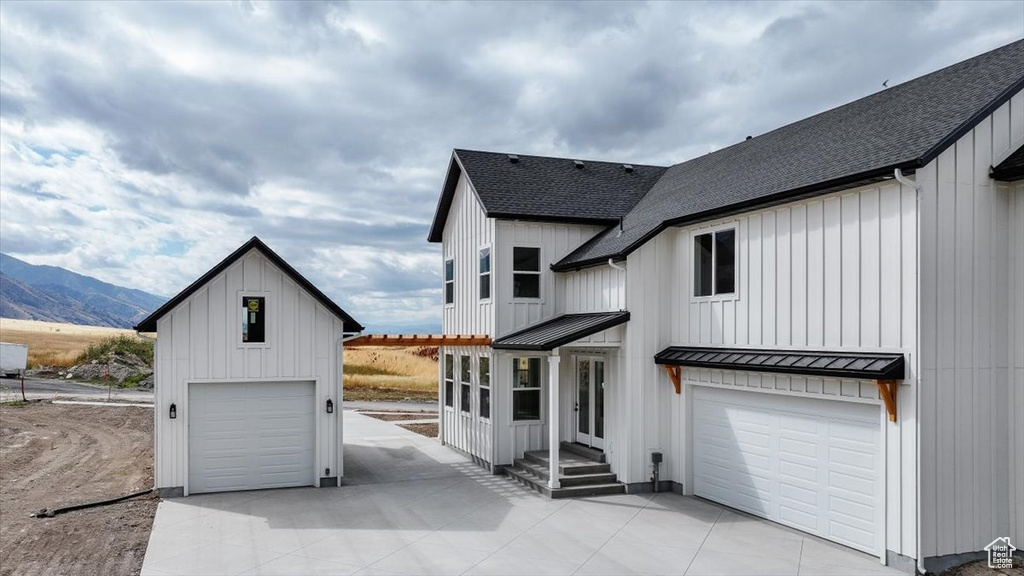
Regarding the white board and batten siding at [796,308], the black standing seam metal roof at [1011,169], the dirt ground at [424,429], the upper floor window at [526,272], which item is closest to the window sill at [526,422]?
the upper floor window at [526,272]

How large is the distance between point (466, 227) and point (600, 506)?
8222mm

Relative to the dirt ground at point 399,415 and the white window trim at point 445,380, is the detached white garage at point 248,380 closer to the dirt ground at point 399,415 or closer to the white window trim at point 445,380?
the white window trim at point 445,380

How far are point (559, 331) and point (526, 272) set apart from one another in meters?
2.68

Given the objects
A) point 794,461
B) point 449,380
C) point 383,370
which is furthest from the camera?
point 383,370

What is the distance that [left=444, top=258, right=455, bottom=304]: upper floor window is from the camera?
19.4 meters

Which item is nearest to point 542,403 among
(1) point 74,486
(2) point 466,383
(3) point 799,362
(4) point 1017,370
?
(2) point 466,383

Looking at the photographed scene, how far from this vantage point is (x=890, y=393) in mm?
9273

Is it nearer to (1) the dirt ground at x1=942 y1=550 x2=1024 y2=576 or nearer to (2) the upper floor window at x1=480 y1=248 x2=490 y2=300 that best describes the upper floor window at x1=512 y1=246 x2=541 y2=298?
(2) the upper floor window at x1=480 y1=248 x2=490 y2=300

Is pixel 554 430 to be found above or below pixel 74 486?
above

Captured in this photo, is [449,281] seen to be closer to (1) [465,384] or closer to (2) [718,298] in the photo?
(1) [465,384]

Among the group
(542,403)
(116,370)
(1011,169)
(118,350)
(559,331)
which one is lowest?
(116,370)

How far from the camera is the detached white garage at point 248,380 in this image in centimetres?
1345

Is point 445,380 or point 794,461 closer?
point 794,461

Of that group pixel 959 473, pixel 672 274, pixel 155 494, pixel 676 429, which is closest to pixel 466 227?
pixel 672 274
